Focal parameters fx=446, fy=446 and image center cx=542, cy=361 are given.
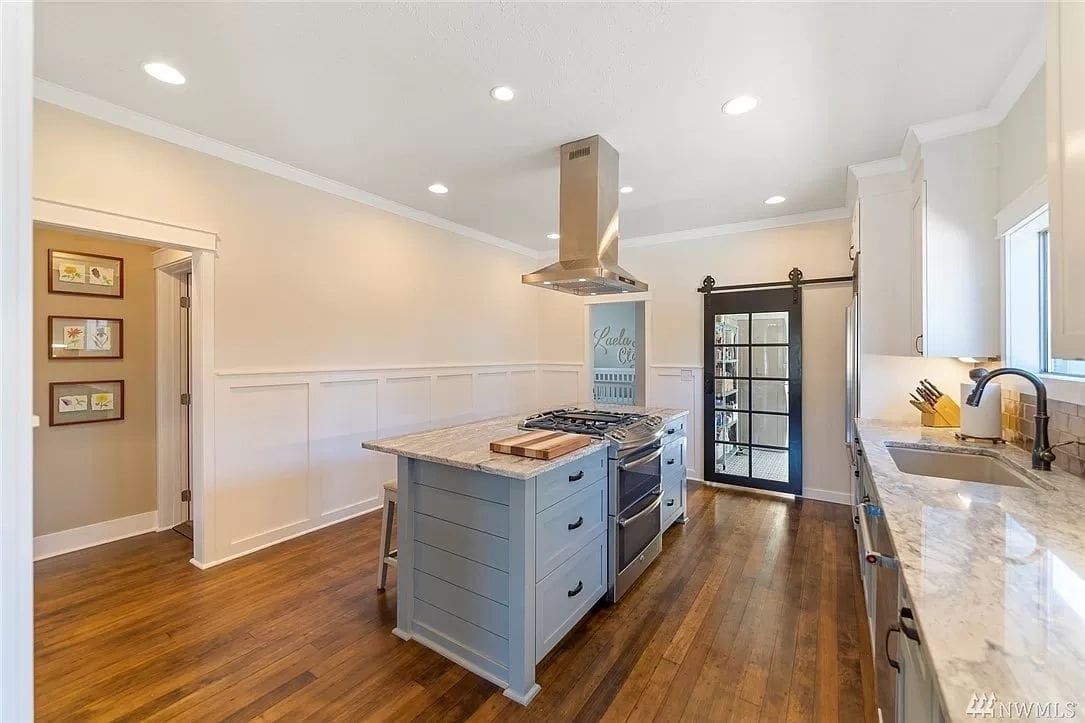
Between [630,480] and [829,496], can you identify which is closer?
[630,480]

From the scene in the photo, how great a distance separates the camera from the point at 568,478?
208cm

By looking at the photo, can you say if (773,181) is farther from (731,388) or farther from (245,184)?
(245,184)

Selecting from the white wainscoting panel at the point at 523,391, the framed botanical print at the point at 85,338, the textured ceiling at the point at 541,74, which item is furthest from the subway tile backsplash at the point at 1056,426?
the framed botanical print at the point at 85,338

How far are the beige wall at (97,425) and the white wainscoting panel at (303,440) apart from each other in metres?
1.10

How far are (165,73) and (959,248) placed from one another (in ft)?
13.4

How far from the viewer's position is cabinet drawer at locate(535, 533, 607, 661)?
1907 mm

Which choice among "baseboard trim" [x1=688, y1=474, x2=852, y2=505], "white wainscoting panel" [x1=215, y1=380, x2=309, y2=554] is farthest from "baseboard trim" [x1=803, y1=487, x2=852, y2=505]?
"white wainscoting panel" [x1=215, y1=380, x2=309, y2=554]

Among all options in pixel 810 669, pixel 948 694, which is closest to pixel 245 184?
pixel 948 694

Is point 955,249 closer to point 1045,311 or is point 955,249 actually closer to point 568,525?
point 1045,311

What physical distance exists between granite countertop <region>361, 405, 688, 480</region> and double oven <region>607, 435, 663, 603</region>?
0.99 feet

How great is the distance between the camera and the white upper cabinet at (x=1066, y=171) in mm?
1061

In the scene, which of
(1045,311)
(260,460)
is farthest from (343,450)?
(1045,311)

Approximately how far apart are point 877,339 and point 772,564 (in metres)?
1.63

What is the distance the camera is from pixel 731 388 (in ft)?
14.8
